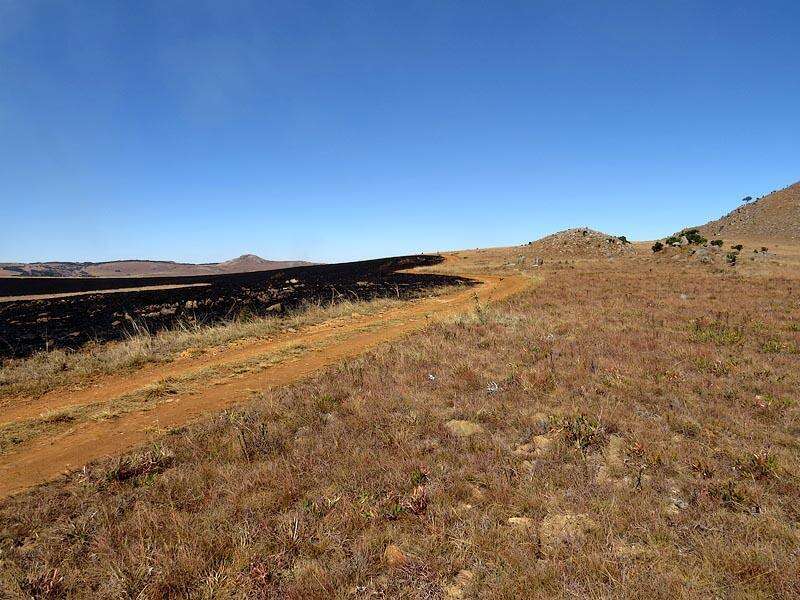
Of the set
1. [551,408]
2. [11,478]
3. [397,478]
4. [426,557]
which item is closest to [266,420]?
[397,478]

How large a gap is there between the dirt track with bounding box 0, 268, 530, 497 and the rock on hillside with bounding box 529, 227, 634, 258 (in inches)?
1988

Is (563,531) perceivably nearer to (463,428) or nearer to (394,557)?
(394,557)

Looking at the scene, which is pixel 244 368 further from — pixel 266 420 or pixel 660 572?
pixel 660 572

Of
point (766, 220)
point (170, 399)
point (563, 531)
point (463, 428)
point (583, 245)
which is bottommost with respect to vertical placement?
point (170, 399)

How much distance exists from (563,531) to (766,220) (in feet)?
381

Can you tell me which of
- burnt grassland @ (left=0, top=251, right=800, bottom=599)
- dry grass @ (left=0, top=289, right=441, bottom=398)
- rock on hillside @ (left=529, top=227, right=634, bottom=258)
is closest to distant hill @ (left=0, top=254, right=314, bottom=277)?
rock on hillside @ (left=529, top=227, right=634, bottom=258)

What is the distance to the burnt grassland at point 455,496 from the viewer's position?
136 inches

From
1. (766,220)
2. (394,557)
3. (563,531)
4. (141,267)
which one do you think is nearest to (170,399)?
(394,557)

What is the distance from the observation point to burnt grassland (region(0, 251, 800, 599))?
3465 mm

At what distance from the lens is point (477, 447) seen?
565cm

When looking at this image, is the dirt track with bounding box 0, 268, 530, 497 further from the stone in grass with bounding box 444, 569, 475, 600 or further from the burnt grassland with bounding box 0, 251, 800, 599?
the stone in grass with bounding box 444, 569, 475, 600

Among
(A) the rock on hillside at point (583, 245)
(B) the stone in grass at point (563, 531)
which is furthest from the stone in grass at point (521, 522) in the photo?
(A) the rock on hillside at point (583, 245)

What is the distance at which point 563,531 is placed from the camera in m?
3.96

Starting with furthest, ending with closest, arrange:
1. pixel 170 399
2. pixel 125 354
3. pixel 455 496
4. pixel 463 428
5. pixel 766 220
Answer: pixel 766 220
pixel 125 354
pixel 170 399
pixel 463 428
pixel 455 496
